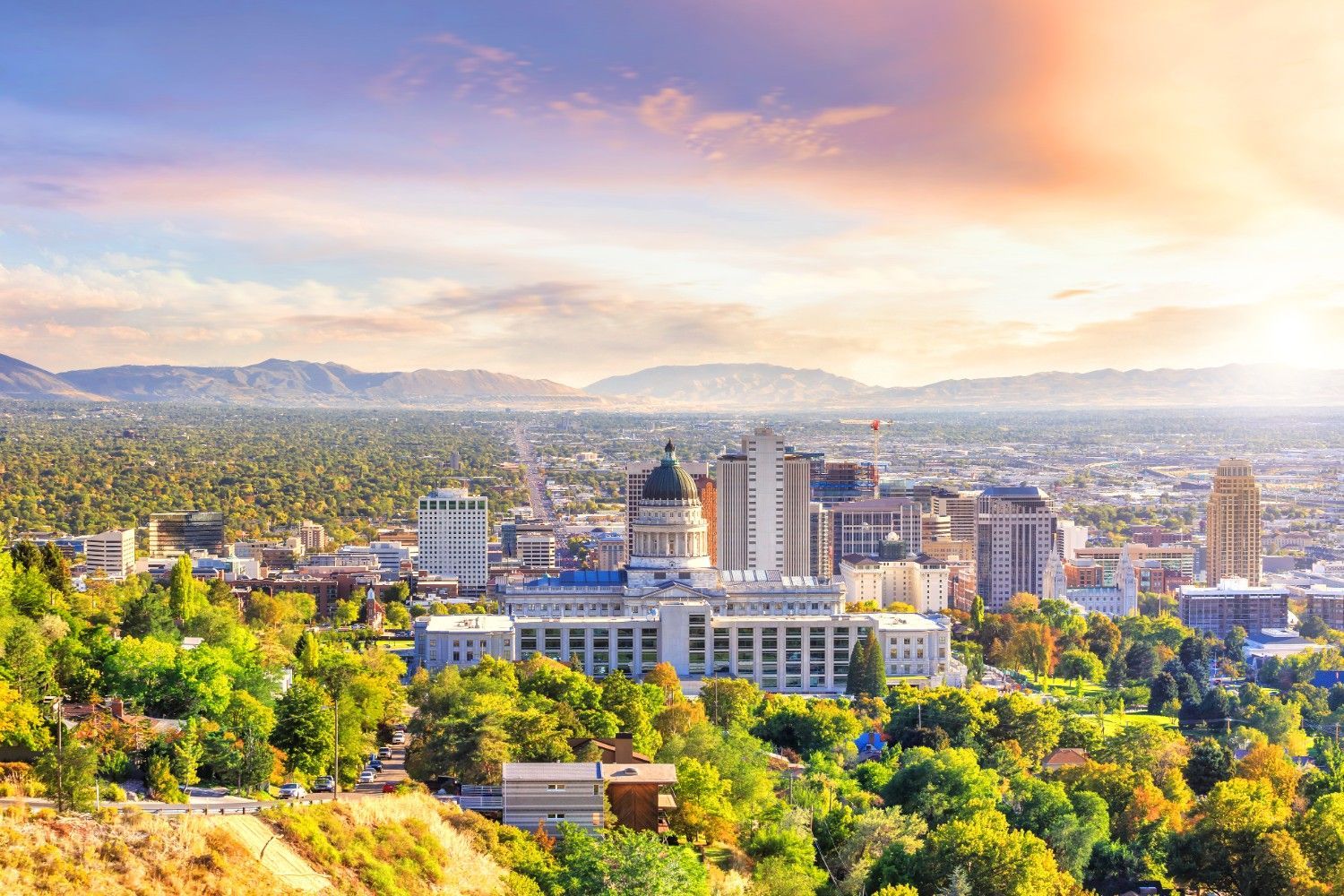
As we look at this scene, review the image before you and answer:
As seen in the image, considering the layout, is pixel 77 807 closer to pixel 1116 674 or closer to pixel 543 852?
pixel 543 852

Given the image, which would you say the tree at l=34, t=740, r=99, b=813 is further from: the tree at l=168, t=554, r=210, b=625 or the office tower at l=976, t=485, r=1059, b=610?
the office tower at l=976, t=485, r=1059, b=610

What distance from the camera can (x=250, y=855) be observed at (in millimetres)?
28297

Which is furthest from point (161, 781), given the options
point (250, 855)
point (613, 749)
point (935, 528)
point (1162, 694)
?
point (935, 528)

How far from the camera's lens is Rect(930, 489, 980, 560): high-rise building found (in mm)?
135000

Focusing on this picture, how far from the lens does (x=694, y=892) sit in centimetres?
3000

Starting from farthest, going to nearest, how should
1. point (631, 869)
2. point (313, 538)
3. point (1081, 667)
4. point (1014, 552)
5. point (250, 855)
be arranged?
1. point (313, 538)
2. point (1014, 552)
3. point (1081, 667)
4. point (631, 869)
5. point (250, 855)

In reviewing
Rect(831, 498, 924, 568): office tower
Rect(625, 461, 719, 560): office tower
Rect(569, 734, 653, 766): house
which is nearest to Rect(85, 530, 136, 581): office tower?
Rect(625, 461, 719, 560): office tower

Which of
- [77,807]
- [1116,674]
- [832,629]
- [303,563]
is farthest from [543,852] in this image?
[303,563]

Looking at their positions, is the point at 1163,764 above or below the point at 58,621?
below

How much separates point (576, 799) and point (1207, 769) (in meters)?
20.8

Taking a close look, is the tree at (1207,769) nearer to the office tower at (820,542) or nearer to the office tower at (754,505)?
the office tower at (754,505)

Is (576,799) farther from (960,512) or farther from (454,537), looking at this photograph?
(960,512)

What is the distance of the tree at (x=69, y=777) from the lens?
1155 inches

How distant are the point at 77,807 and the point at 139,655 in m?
11.6
